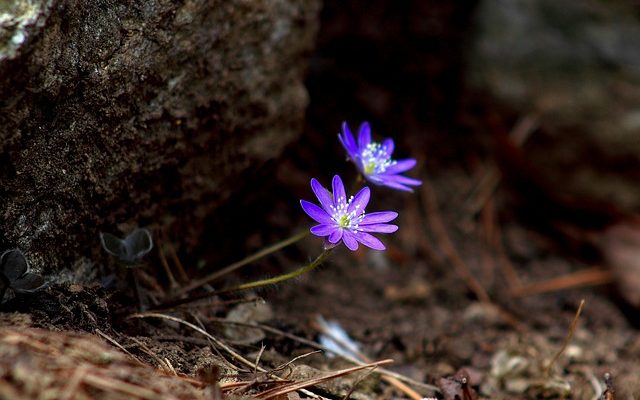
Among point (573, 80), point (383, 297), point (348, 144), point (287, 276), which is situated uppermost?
point (348, 144)

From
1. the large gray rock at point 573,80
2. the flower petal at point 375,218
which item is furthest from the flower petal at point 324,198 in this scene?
the large gray rock at point 573,80

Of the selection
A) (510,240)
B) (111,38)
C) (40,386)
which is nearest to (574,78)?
(510,240)

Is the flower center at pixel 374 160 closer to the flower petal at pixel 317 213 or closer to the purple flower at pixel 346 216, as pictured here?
the purple flower at pixel 346 216

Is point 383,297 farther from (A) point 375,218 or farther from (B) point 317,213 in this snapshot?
(B) point 317,213

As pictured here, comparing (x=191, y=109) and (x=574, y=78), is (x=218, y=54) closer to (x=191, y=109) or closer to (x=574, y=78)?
(x=191, y=109)

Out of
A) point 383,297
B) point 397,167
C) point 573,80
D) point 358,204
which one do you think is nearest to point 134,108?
point 358,204

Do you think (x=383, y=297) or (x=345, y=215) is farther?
(x=383, y=297)

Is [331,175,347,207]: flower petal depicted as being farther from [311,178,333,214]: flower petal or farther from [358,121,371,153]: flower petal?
[358,121,371,153]: flower petal
